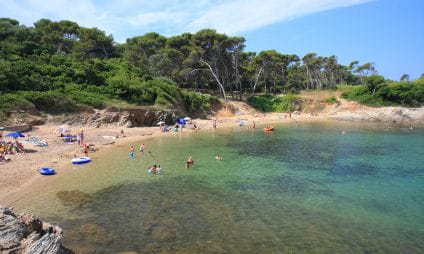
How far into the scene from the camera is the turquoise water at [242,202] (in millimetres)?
14981

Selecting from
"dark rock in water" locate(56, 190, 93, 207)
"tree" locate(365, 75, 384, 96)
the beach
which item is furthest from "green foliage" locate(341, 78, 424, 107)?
"dark rock in water" locate(56, 190, 93, 207)

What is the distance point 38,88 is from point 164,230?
40.3 metres

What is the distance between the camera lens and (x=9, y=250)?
9156mm

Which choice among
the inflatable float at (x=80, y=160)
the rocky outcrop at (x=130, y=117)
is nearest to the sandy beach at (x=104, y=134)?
the inflatable float at (x=80, y=160)

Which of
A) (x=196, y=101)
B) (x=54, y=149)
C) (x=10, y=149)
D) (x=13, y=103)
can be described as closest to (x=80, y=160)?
(x=54, y=149)

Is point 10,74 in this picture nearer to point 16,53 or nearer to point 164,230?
point 16,53

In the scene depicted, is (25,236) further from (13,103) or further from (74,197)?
(13,103)

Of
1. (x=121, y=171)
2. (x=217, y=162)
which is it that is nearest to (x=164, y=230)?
(x=121, y=171)

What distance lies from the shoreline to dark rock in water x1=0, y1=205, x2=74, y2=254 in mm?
11321

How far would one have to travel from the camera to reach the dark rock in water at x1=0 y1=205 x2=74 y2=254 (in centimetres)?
934

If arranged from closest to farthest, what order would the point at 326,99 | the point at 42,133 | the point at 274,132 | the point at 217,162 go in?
the point at 217,162, the point at 42,133, the point at 274,132, the point at 326,99

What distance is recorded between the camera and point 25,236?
9.92 metres

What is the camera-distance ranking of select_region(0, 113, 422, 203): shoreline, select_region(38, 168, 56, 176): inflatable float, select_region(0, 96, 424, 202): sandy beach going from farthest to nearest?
select_region(38, 168, 56, 176): inflatable float < select_region(0, 96, 424, 202): sandy beach < select_region(0, 113, 422, 203): shoreline

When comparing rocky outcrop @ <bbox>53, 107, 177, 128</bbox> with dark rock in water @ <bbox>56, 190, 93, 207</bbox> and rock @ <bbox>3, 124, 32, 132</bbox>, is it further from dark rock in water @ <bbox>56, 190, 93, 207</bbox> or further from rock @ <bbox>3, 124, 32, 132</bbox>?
dark rock in water @ <bbox>56, 190, 93, 207</bbox>
